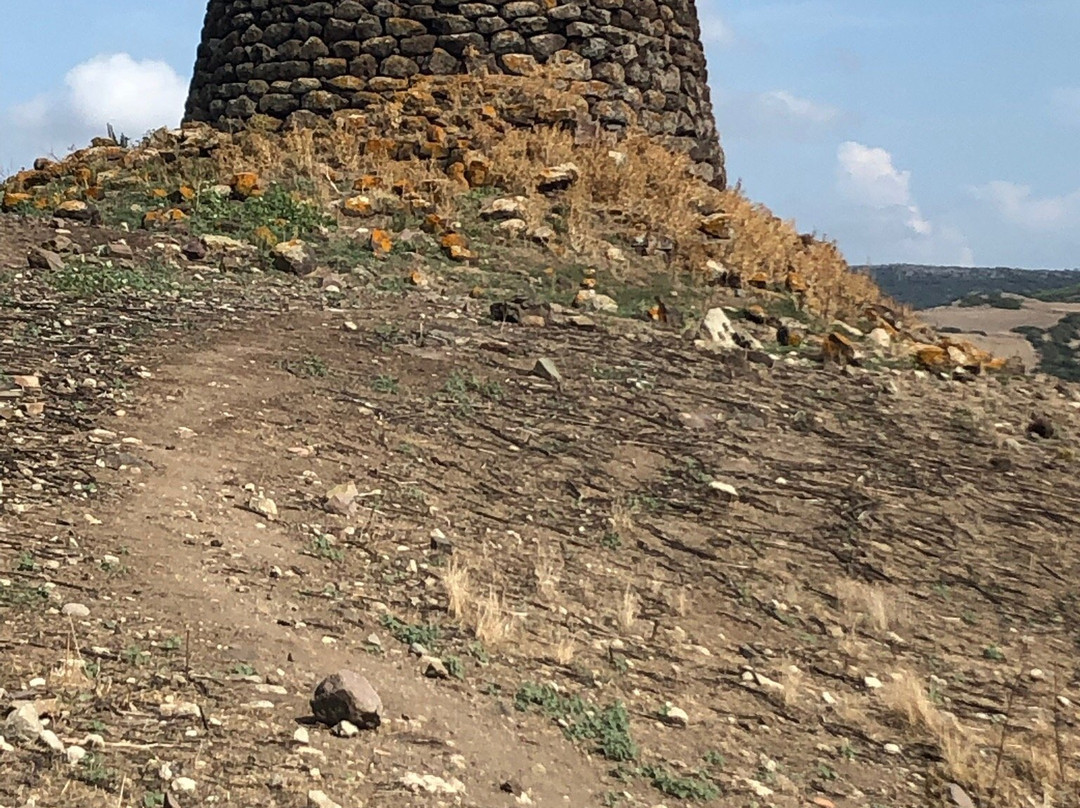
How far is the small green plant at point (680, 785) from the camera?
10.0ft

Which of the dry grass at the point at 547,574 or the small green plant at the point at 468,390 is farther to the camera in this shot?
the small green plant at the point at 468,390

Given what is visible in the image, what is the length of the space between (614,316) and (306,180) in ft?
9.06

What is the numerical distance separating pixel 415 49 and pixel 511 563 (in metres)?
6.53

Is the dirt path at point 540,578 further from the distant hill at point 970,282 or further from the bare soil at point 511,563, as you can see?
the distant hill at point 970,282

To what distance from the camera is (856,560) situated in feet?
15.6

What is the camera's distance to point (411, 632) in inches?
138

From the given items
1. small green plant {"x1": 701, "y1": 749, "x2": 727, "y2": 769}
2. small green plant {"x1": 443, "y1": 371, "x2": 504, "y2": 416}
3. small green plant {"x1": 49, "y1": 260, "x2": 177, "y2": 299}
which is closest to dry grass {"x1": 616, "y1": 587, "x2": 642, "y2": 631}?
small green plant {"x1": 701, "y1": 749, "x2": 727, "y2": 769}

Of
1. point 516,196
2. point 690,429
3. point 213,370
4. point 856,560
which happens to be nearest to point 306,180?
point 516,196

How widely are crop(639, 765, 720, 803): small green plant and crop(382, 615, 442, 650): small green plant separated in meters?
0.78

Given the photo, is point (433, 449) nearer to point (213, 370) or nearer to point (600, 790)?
point (213, 370)

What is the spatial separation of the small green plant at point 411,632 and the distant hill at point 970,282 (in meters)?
66.0

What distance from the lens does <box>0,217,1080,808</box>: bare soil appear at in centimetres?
288

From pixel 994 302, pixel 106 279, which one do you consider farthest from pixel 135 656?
pixel 994 302

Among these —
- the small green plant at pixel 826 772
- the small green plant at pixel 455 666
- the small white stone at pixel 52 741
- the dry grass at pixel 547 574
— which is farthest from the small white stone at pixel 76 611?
the small green plant at pixel 826 772
